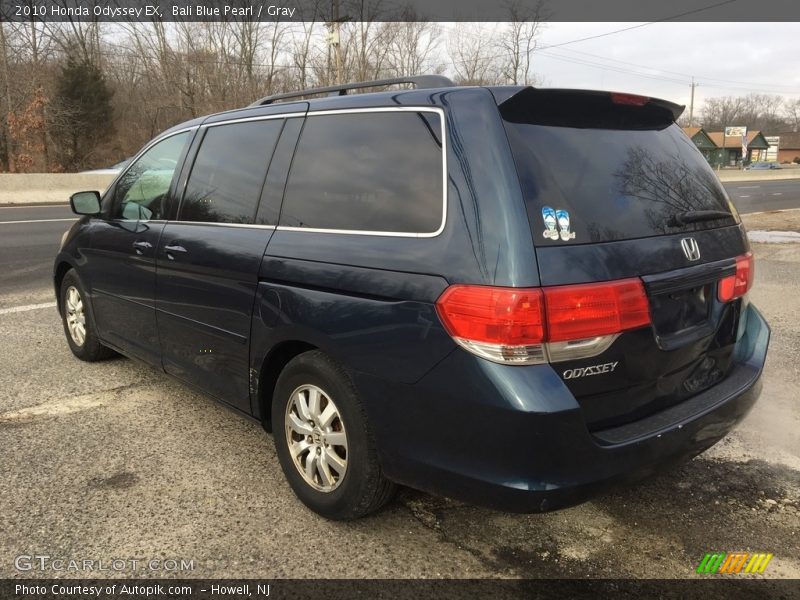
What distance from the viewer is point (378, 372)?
7.68 feet

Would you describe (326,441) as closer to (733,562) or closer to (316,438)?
(316,438)

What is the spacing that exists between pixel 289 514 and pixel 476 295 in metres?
1.49

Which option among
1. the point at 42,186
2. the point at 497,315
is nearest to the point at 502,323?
the point at 497,315

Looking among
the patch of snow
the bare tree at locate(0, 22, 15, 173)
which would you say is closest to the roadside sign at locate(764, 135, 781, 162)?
the patch of snow

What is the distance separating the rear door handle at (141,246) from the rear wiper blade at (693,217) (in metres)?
2.89

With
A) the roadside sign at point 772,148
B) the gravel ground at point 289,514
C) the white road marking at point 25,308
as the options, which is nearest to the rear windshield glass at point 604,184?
the gravel ground at point 289,514

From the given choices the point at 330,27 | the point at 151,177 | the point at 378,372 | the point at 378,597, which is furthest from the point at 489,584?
the point at 330,27

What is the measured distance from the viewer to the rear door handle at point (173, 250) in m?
3.42

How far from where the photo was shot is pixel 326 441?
2.67 meters

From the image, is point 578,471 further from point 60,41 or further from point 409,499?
point 60,41

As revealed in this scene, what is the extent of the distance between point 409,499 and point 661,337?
142cm

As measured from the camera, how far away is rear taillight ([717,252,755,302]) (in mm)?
2647
